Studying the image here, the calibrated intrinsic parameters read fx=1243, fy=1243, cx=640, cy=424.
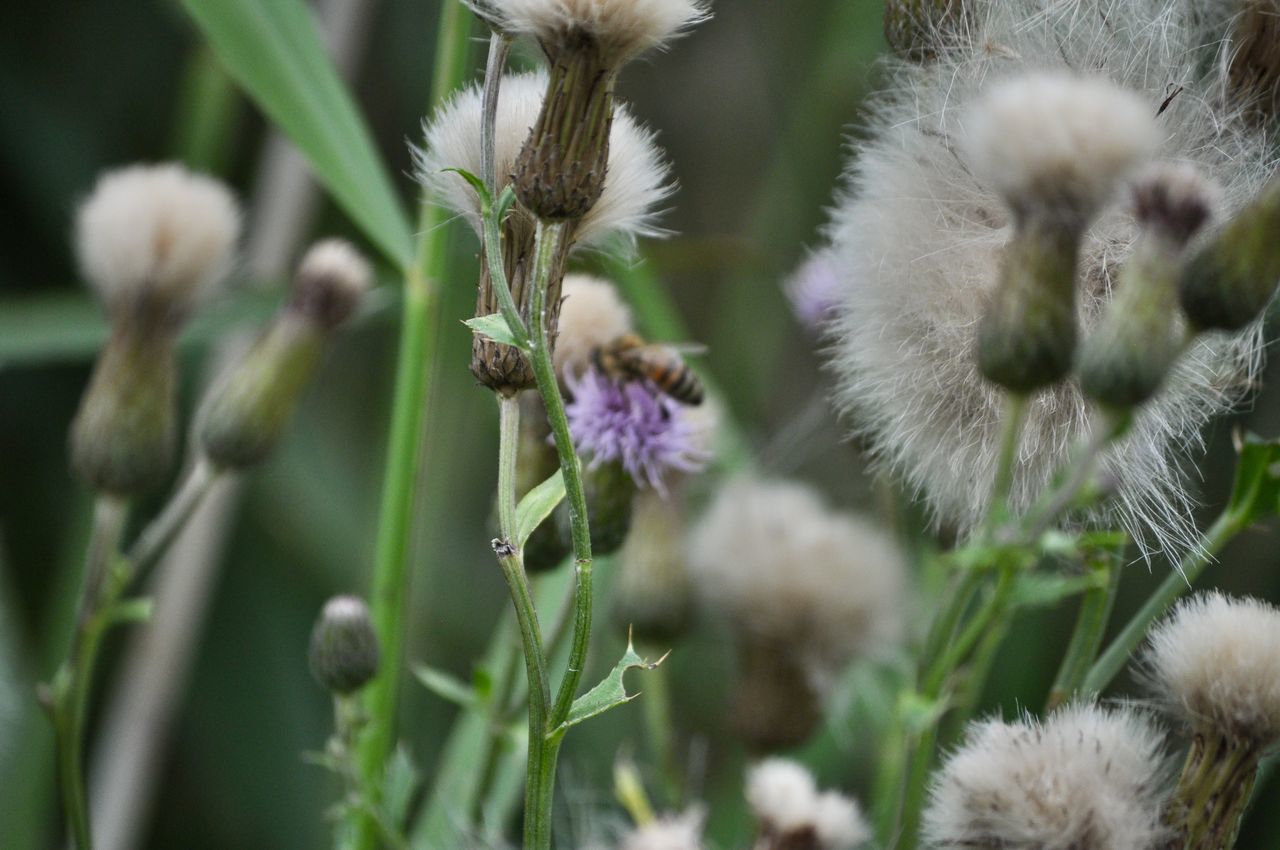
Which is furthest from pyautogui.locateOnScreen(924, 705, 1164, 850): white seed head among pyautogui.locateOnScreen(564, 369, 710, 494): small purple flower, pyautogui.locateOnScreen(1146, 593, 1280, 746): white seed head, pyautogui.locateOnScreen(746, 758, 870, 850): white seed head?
pyautogui.locateOnScreen(564, 369, 710, 494): small purple flower

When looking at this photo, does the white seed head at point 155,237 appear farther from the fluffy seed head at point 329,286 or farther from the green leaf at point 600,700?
the green leaf at point 600,700

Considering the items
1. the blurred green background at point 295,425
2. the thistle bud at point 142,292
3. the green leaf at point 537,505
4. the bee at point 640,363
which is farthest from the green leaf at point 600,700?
the blurred green background at point 295,425

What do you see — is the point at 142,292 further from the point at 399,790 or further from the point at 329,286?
the point at 399,790

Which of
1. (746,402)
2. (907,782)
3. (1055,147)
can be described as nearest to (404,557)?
(907,782)

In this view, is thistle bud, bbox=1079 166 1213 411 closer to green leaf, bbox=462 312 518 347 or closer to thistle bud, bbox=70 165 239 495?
green leaf, bbox=462 312 518 347

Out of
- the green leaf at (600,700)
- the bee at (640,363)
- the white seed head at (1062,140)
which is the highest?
the white seed head at (1062,140)

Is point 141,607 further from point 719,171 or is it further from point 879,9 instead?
point 719,171

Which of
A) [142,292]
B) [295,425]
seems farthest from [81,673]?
[295,425]
